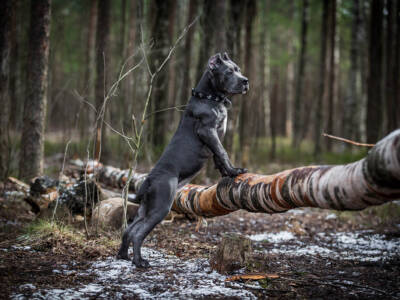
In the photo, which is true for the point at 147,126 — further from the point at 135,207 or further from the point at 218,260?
the point at 218,260

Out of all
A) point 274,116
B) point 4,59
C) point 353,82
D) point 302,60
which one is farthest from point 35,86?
point 353,82

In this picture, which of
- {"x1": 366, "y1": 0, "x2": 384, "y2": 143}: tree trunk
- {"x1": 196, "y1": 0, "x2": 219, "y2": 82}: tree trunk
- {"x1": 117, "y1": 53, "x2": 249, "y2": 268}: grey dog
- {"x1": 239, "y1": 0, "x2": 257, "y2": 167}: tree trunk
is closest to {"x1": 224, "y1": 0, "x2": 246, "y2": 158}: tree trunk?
{"x1": 196, "y1": 0, "x2": 219, "y2": 82}: tree trunk

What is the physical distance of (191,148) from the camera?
158 inches

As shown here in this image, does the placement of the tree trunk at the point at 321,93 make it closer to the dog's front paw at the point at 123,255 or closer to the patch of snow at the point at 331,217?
the patch of snow at the point at 331,217

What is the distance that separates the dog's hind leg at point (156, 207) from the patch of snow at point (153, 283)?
276mm

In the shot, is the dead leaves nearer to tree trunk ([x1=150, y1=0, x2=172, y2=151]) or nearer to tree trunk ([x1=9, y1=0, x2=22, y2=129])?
tree trunk ([x1=9, y1=0, x2=22, y2=129])

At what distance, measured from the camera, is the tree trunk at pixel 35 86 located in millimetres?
7043

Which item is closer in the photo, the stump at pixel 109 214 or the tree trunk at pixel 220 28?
the stump at pixel 109 214

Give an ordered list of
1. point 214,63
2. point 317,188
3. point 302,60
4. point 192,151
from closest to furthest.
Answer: point 317,188, point 192,151, point 214,63, point 302,60

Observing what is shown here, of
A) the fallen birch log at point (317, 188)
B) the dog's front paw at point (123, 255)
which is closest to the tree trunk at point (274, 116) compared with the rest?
the fallen birch log at point (317, 188)

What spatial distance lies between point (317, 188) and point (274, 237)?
8.96 feet

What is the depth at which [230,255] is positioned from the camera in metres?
3.58

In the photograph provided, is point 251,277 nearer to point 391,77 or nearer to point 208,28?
point 208,28

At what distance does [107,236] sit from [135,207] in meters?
1.01
